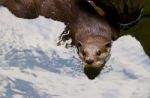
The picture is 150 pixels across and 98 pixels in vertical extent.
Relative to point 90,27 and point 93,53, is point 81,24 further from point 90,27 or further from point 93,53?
point 93,53

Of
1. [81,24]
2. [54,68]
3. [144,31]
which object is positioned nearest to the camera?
[54,68]

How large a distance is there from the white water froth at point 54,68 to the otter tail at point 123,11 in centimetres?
28

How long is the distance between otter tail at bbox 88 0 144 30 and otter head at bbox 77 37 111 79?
0.28 meters

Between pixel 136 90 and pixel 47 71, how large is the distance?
81 centimetres

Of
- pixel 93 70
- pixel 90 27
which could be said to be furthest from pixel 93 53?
pixel 90 27

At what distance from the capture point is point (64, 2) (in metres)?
5.94

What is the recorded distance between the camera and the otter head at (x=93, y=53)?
517 centimetres

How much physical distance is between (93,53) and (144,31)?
59 cm

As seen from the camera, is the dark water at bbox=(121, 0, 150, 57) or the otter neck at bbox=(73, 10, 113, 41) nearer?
the dark water at bbox=(121, 0, 150, 57)

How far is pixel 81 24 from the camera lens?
18.7ft

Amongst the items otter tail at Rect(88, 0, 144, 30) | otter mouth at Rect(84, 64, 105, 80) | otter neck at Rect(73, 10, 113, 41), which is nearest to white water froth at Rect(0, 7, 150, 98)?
otter mouth at Rect(84, 64, 105, 80)

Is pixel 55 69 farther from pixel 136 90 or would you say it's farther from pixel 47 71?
pixel 136 90

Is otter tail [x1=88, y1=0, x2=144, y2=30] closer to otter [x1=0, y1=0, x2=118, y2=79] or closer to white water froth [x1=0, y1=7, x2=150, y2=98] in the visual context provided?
otter [x1=0, y1=0, x2=118, y2=79]

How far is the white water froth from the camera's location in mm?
4699
